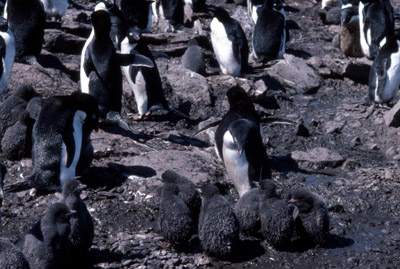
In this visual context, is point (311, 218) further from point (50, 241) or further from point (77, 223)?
point (50, 241)

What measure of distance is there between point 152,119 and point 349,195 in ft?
9.73

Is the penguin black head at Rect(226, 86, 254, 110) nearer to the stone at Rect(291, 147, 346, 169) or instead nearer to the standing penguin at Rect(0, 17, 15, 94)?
the stone at Rect(291, 147, 346, 169)

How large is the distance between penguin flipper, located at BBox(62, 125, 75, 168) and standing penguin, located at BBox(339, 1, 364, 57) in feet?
24.1

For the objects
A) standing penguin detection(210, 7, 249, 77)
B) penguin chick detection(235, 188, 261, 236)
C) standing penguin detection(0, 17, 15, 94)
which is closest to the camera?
penguin chick detection(235, 188, 261, 236)

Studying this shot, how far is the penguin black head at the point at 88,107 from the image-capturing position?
6.57m

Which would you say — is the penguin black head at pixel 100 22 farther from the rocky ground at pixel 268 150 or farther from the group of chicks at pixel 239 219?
the group of chicks at pixel 239 219

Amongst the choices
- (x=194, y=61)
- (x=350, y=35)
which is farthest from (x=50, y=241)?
(x=350, y=35)

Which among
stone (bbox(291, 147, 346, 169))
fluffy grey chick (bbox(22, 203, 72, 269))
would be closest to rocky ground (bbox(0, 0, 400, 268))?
A: stone (bbox(291, 147, 346, 169))

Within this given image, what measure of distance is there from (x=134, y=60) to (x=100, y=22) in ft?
1.96

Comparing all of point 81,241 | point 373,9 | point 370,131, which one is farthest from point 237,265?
point 373,9

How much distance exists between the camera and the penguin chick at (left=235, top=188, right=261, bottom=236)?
5.76 meters

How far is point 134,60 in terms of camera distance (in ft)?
27.1

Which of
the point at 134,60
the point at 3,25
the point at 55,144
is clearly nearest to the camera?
the point at 55,144

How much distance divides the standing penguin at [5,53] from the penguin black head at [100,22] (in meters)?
1.44
